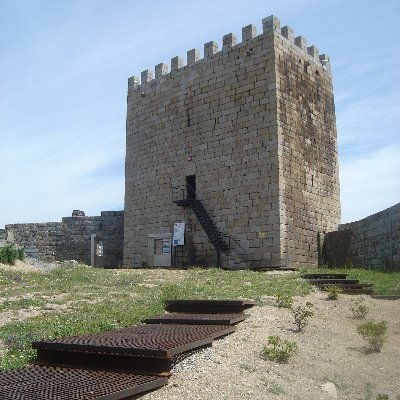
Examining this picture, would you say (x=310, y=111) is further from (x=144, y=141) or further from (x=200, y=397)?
(x=200, y=397)

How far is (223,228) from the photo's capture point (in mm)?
17969

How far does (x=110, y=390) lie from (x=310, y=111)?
16.5m

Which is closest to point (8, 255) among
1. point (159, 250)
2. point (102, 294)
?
point (102, 294)

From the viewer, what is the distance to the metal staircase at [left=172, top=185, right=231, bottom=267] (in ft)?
58.0

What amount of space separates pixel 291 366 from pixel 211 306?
264cm

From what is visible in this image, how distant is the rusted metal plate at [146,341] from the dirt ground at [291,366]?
0.64 feet

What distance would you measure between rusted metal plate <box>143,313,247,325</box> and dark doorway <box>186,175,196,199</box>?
37.9 ft

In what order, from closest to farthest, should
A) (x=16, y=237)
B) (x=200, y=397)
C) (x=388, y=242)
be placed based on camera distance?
(x=200, y=397) < (x=388, y=242) < (x=16, y=237)

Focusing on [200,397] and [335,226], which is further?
[335,226]

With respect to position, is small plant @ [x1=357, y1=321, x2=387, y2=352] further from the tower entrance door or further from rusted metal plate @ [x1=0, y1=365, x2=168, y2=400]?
the tower entrance door

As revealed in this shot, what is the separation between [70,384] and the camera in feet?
15.0

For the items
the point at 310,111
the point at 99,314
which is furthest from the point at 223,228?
the point at 99,314

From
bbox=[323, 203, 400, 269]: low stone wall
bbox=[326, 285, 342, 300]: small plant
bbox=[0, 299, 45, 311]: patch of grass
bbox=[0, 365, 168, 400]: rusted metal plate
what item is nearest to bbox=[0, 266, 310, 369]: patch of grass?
bbox=[0, 299, 45, 311]: patch of grass

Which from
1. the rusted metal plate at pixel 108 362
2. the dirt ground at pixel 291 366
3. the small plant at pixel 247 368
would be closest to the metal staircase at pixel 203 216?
the dirt ground at pixel 291 366
